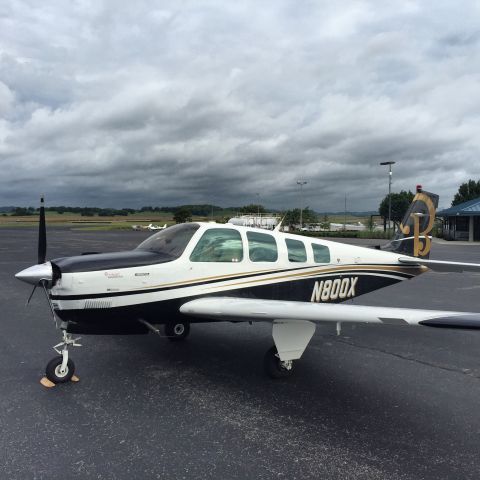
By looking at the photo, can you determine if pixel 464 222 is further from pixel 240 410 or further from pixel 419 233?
pixel 240 410

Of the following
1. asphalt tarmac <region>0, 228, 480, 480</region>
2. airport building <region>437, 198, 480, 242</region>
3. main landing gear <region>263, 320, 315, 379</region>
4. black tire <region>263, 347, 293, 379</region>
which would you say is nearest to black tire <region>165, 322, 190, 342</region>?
asphalt tarmac <region>0, 228, 480, 480</region>

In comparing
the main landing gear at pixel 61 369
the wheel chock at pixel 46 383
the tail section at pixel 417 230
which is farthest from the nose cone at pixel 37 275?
the tail section at pixel 417 230

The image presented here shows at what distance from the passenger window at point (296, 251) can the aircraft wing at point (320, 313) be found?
1369 mm

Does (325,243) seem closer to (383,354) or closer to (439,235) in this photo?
(383,354)

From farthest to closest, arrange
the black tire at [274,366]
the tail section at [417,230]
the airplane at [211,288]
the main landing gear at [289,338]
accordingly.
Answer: the tail section at [417,230] < the black tire at [274,366] < the main landing gear at [289,338] < the airplane at [211,288]

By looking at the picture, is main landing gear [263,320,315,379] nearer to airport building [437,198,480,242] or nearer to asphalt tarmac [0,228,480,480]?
asphalt tarmac [0,228,480,480]

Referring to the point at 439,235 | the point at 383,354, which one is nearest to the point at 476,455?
the point at 383,354

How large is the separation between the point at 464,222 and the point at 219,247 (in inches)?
1769

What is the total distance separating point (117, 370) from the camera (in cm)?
548

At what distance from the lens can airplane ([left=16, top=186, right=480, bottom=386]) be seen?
4.78 m

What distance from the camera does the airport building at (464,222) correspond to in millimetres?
39694

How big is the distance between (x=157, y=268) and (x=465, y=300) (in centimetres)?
896

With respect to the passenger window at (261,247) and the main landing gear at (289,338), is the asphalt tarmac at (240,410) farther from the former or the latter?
the passenger window at (261,247)

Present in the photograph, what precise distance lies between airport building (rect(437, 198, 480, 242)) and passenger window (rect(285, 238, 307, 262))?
3911cm
